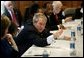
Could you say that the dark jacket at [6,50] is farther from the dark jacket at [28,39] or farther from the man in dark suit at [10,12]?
the man in dark suit at [10,12]

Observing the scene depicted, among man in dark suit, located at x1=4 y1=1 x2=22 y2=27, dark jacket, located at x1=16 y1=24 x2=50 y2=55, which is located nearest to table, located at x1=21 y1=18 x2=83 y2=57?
dark jacket, located at x1=16 y1=24 x2=50 y2=55

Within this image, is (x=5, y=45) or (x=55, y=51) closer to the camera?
(x=5, y=45)

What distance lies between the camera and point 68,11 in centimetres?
936

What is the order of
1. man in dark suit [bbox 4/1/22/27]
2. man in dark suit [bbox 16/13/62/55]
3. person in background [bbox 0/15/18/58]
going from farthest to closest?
1. man in dark suit [bbox 4/1/22/27]
2. man in dark suit [bbox 16/13/62/55]
3. person in background [bbox 0/15/18/58]

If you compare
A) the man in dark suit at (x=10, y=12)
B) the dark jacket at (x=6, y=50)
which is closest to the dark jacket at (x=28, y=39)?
the dark jacket at (x=6, y=50)

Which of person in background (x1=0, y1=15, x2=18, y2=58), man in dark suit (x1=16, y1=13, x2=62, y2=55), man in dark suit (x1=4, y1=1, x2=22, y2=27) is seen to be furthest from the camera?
man in dark suit (x1=4, y1=1, x2=22, y2=27)

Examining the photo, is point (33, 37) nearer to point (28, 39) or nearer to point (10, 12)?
point (28, 39)

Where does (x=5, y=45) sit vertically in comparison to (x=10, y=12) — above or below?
above

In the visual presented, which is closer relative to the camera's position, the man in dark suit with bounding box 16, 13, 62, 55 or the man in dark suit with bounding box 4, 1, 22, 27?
the man in dark suit with bounding box 16, 13, 62, 55

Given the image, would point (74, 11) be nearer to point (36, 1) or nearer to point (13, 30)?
point (36, 1)

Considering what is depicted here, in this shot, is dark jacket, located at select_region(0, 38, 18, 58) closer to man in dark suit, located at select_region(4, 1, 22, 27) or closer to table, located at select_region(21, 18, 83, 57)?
table, located at select_region(21, 18, 83, 57)

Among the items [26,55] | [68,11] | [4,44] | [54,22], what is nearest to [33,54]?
[26,55]

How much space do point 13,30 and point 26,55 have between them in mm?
1154

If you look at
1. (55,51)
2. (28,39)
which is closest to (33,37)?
(28,39)
